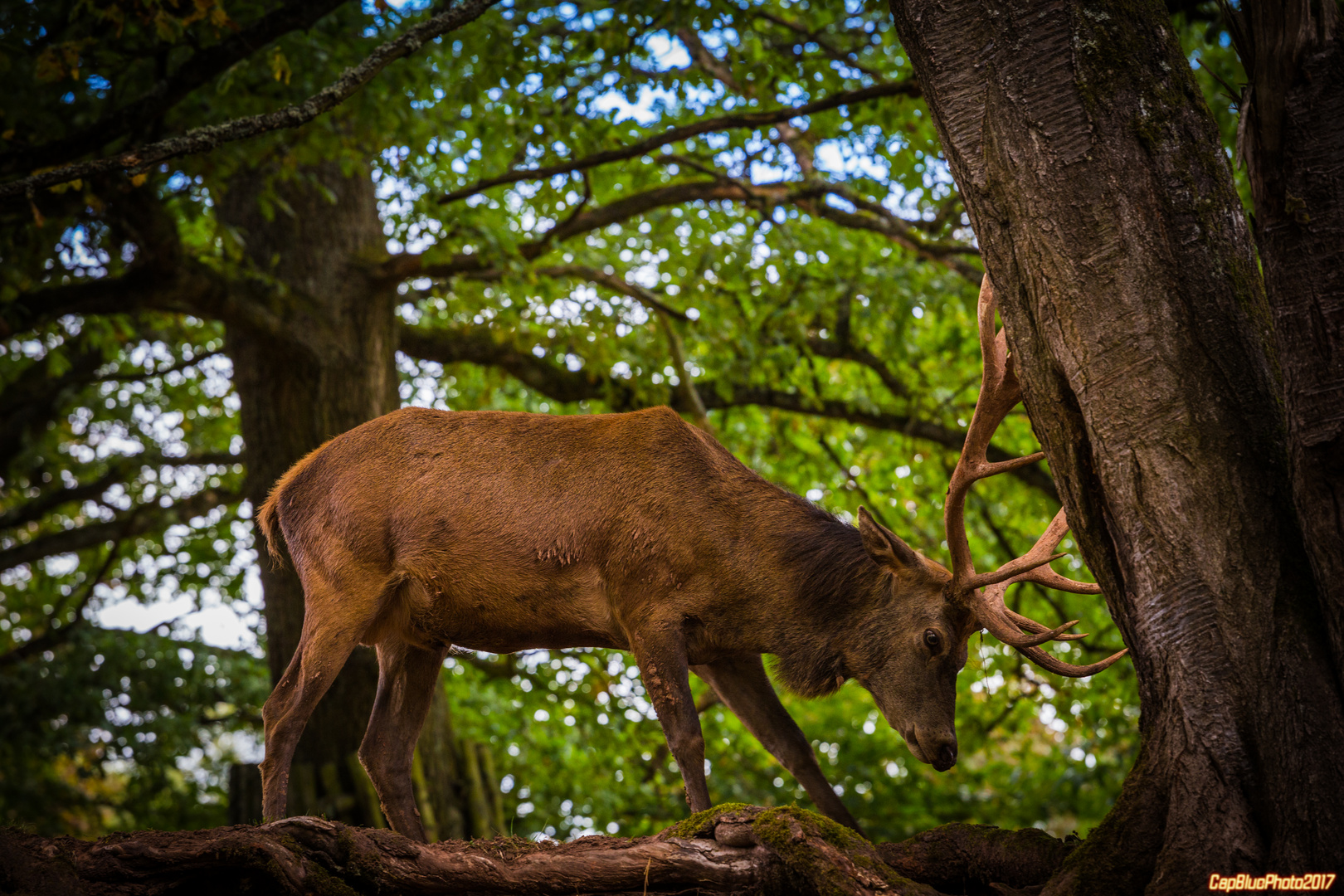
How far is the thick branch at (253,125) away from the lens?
193 inches

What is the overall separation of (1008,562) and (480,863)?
8.60 ft

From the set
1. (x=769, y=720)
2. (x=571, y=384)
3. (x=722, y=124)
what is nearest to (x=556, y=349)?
(x=571, y=384)

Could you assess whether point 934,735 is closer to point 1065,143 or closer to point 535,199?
point 1065,143

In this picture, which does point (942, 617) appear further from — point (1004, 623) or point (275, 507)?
point (275, 507)

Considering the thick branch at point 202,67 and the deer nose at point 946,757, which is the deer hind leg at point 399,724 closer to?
the deer nose at point 946,757

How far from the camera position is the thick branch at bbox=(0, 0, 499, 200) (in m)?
4.90

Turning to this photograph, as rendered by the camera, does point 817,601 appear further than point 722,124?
No

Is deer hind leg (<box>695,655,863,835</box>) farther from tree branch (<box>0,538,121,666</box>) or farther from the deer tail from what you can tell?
tree branch (<box>0,538,121,666</box>)

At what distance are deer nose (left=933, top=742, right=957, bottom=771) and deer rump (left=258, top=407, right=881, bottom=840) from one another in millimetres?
575

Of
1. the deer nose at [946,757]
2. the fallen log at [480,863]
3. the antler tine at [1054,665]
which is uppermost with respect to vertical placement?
the antler tine at [1054,665]

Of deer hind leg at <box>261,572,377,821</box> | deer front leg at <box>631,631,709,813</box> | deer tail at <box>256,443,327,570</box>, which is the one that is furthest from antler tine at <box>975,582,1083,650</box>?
deer tail at <box>256,443,327,570</box>

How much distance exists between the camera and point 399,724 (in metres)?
5.52

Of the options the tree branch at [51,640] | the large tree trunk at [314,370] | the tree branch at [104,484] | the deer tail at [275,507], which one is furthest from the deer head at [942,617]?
the tree branch at [51,640]

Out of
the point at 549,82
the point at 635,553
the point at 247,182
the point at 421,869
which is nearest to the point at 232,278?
the point at 247,182
